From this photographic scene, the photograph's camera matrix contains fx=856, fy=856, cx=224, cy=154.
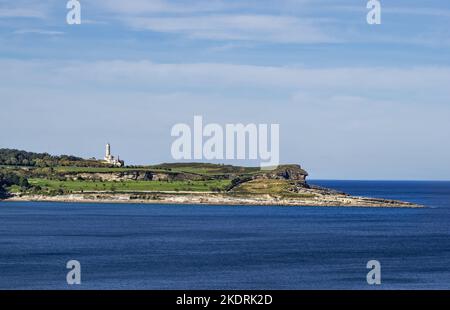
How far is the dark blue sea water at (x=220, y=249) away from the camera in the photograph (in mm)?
63219

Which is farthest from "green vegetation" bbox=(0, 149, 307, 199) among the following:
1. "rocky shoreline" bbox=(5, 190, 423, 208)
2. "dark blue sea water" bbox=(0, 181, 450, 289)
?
"dark blue sea water" bbox=(0, 181, 450, 289)

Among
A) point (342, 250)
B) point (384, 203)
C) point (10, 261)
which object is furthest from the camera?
point (384, 203)

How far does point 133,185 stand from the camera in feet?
611

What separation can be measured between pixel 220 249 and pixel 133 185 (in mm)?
103323

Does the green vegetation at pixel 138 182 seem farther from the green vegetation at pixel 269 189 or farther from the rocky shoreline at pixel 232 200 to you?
the rocky shoreline at pixel 232 200

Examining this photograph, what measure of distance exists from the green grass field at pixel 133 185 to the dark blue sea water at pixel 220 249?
34016 millimetres

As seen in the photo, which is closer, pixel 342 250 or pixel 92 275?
pixel 92 275

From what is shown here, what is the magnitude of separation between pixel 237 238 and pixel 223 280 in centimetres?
3488

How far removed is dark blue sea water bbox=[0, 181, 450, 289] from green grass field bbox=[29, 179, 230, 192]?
3402 centimetres

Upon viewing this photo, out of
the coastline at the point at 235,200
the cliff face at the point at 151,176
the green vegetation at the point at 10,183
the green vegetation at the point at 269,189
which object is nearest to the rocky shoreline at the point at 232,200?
the coastline at the point at 235,200
